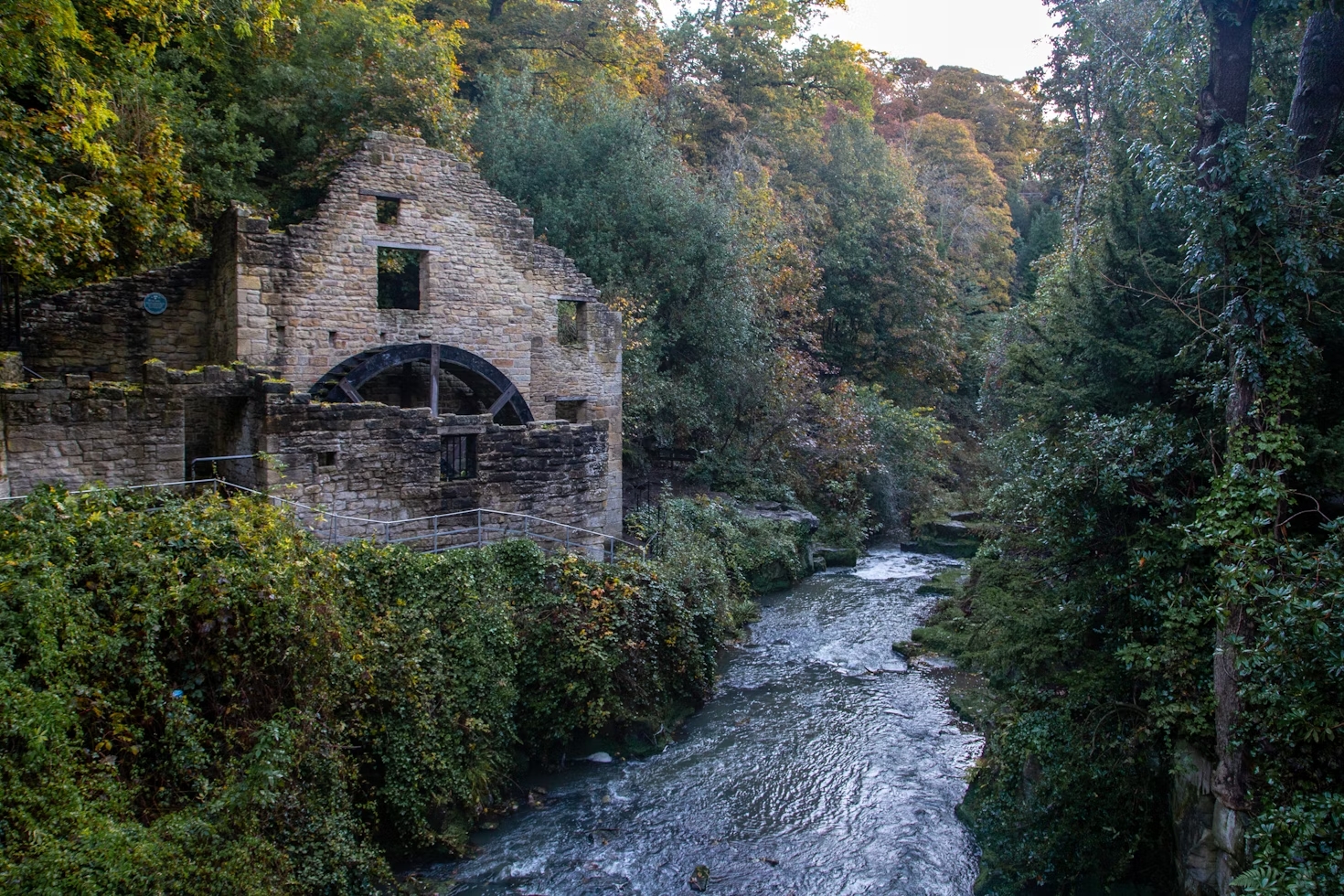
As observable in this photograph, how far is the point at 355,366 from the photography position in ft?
42.1

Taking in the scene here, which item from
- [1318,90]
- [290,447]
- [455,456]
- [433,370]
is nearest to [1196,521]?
[1318,90]

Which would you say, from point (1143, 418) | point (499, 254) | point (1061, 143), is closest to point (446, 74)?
point (499, 254)

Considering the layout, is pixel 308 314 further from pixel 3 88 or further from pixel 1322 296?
pixel 1322 296

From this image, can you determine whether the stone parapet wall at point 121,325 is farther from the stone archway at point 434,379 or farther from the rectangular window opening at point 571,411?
the rectangular window opening at point 571,411

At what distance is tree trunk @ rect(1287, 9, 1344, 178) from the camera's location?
791 cm

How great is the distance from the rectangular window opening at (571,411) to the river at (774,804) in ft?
16.2

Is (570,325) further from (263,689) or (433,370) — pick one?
(263,689)

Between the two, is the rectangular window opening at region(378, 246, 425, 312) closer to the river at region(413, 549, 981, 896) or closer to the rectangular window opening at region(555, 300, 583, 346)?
the rectangular window opening at region(555, 300, 583, 346)

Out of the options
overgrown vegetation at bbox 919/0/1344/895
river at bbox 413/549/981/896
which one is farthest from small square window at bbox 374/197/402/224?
overgrown vegetation at bbox 919/0/1344/895

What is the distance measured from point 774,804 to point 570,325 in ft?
31.2

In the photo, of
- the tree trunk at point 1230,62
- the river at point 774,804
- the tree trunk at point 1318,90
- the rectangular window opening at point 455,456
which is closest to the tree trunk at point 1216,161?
the tree trunk at point 1230,62

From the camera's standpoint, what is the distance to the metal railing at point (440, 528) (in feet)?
31.9

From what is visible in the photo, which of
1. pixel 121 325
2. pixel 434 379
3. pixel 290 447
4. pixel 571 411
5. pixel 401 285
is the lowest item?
pixel 290 447

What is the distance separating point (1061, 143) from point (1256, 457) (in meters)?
13.2
